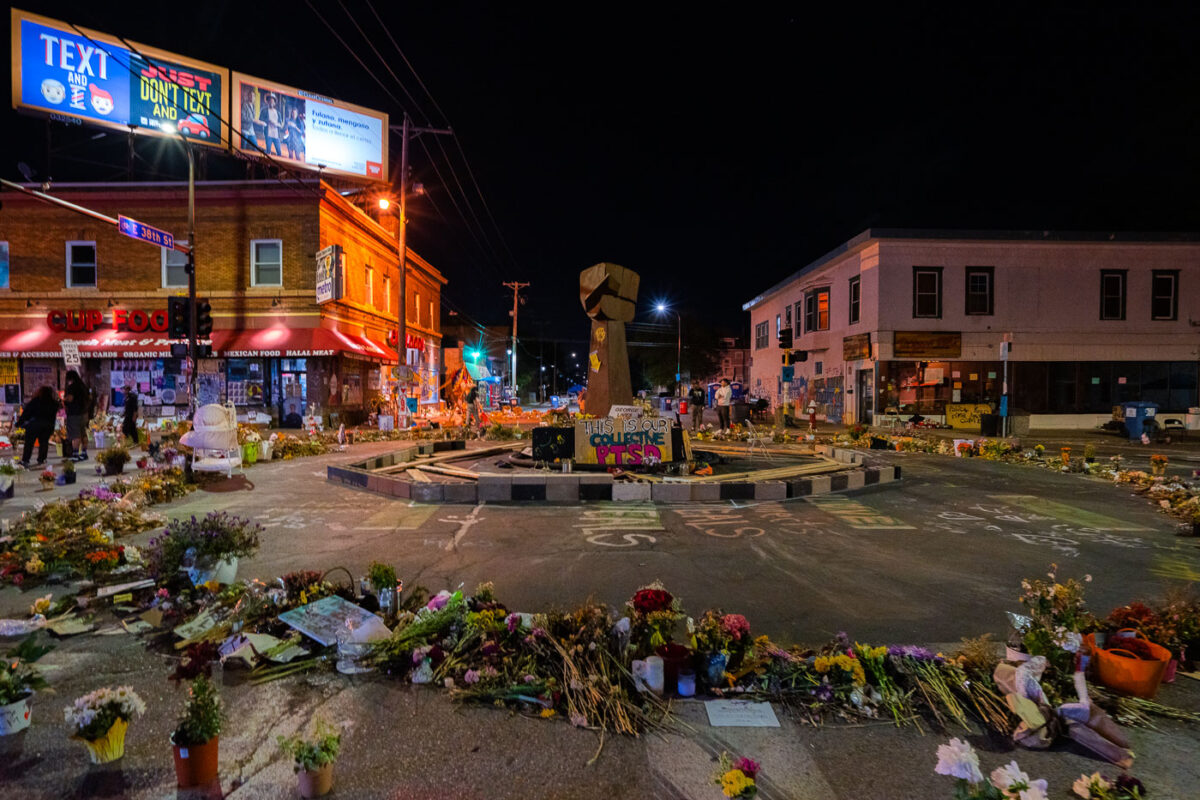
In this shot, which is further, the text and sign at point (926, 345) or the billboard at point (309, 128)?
the text and sign at point (926, 345)

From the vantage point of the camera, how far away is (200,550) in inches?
202

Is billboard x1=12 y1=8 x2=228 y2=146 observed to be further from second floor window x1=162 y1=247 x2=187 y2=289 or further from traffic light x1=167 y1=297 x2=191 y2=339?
traffic light x1=167 y1=297 x2=191 y2=339

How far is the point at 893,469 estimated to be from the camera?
1223cm

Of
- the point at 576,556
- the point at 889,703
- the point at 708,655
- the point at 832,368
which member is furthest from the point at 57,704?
the point at 832,368

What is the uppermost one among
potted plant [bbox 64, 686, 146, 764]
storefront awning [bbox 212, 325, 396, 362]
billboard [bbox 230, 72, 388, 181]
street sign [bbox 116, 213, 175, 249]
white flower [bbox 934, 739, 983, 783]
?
billboard [bbox 230, 72, 388, 181]

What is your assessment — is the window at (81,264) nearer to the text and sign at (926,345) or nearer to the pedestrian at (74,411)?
the pedestrian at (74,411)

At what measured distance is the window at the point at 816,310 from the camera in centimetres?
3304

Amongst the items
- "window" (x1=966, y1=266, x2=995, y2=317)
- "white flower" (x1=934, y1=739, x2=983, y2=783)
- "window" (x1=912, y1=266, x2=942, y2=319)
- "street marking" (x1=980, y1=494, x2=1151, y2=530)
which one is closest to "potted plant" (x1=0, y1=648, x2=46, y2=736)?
"white flower" (x1=934, y1=739, x2=983, y2=783)

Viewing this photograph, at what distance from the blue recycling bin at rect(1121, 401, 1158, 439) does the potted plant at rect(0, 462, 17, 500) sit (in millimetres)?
31226

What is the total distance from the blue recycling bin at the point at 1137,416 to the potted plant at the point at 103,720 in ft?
93.5

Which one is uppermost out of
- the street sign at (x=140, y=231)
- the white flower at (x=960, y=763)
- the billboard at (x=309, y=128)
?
the billboard at (x=309, y=128)

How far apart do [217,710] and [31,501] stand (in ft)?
32.6

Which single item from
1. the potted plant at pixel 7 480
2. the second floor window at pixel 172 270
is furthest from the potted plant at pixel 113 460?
the second floor window at pixel 172 270

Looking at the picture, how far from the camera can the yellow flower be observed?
2.65m
